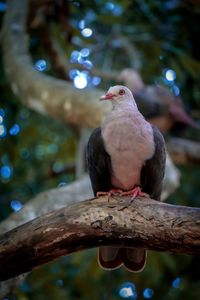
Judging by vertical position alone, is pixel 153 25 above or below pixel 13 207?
above

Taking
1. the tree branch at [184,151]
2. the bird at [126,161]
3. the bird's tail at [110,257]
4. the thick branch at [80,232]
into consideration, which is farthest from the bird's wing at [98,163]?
the tree branch at [184,151]

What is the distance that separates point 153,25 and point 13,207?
2.77 meters

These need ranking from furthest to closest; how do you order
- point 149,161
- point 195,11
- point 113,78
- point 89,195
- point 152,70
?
point 152,70 → point 195,11 → point 113,78 → point 89,195 → point 149,161

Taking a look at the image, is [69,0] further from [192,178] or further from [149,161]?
[149,161]

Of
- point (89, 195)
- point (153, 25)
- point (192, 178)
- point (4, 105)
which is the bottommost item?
point (192, 178)

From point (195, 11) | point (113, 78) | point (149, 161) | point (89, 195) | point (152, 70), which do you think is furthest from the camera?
point (152, 70)

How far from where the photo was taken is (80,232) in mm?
2926

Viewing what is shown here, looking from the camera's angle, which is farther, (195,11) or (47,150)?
→ (47,150)

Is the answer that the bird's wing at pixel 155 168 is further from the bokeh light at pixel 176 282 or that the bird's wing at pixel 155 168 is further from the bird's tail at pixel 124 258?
the bokeh light at pixel 176 282

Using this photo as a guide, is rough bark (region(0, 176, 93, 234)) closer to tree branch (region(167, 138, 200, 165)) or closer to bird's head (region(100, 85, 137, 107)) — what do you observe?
bird's head (region(100, 85, 137, 107))

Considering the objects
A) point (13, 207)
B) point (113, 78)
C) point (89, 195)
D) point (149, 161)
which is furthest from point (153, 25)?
point (149, 161)

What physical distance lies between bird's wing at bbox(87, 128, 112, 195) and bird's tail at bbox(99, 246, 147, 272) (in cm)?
47

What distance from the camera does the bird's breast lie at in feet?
11.5

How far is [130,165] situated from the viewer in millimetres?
3553
